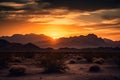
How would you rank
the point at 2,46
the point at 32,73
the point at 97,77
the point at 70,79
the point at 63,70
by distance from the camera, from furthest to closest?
→ the point at 2,46
the point at 63,70
the point at 32,73
the point at 97,77
the point at 70,79

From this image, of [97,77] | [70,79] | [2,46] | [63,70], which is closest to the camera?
[70,79]

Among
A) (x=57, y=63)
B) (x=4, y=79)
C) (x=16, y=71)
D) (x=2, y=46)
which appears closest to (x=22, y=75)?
(x=16, y=71)

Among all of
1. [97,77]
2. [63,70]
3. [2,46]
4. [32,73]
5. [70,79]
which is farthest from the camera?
[2,46]

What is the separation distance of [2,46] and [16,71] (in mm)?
126641

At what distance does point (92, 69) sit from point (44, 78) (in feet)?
24.4

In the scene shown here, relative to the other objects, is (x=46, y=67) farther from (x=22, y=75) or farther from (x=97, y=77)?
(x=97, y=77)

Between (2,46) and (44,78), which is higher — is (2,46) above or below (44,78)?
below

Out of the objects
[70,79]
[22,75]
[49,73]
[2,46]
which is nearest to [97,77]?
[70,79]

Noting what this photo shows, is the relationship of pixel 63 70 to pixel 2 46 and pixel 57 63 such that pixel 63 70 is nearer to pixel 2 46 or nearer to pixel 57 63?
pixel 57 63

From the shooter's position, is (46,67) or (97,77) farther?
(46,67)

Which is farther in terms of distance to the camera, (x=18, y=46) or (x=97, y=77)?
(x=18, y=46)

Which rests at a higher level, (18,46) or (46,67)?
(46,67)

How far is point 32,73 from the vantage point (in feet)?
76.4

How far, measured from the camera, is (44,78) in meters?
20.3
